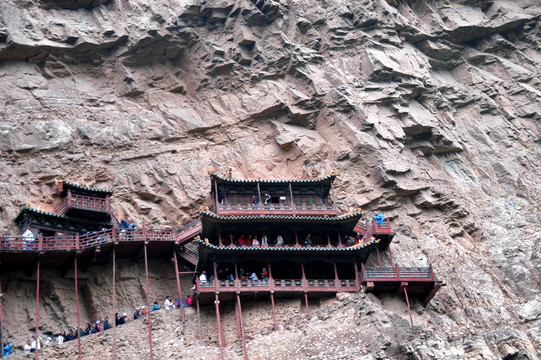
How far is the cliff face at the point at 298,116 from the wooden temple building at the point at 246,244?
222 centimetres

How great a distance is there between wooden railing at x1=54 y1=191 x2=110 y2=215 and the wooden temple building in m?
0.06

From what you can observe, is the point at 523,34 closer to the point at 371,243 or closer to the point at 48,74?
the point at 371,243

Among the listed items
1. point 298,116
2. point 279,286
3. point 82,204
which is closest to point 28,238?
point 82,204

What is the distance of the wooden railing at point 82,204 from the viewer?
121 feet

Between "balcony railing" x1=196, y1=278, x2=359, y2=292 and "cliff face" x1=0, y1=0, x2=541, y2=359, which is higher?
"cliff face" x1=0, y1=0, x2=541, y2=359

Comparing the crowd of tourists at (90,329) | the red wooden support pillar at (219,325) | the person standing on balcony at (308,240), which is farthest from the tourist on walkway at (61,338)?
the person standing on balcony at (308,240)

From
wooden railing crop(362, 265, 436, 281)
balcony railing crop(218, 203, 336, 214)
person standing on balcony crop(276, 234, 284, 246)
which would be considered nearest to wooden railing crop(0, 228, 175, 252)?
balcony railing crop(218, 203, 336, 214)

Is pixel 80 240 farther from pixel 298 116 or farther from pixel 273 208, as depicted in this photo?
pixel 298 116

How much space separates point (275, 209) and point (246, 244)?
2.98 meters

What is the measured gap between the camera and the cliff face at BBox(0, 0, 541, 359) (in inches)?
1567

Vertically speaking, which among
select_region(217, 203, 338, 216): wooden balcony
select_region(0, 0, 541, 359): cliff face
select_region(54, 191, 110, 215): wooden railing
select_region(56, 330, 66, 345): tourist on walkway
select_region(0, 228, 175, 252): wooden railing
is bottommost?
select_region(56, 330, 66, 345): tourist on walkway

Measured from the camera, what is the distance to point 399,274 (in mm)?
34531

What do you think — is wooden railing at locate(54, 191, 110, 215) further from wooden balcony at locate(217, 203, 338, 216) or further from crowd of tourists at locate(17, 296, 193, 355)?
wooden balcony at locate(217, 203, 338, 216)

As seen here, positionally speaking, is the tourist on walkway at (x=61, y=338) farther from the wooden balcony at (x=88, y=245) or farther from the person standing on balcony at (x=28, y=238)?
the person standing on balcony at (x=28, y=238)
